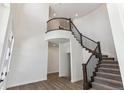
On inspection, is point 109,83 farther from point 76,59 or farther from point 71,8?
point 71,8

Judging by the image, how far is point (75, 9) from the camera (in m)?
8.26

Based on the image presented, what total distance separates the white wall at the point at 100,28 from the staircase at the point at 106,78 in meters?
1.94

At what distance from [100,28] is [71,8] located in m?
2.74

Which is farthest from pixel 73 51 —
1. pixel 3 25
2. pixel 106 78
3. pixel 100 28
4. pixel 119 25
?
pixel 3 25

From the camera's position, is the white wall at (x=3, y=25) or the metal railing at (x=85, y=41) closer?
the white wall at (x=3, y=25)

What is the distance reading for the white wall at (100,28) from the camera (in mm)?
6855

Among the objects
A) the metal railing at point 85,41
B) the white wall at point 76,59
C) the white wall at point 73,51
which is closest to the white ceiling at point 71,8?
the metal railing at point 85,41

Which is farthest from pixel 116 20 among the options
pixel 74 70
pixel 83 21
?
pixel 83 21

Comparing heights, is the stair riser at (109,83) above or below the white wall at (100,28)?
below

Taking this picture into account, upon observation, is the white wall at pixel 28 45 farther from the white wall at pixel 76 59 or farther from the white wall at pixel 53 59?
the white wall at pixel 53 59

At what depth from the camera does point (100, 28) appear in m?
7.60

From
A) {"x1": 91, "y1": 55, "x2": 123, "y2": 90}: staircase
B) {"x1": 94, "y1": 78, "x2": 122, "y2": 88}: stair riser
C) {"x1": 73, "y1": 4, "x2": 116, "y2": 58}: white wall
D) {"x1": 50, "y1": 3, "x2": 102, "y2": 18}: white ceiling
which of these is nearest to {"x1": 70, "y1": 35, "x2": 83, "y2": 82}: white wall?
{"x1": 91, "y1": 55, "x2": 123, "y2": 90}: staircase

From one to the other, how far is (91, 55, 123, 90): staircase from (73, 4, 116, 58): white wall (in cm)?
194

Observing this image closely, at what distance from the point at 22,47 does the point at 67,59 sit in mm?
3695
